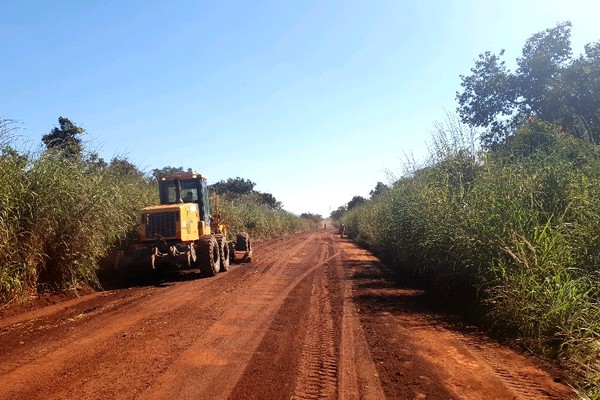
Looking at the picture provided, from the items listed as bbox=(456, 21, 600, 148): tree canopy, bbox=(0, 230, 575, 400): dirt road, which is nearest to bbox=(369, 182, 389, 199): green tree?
bbox=(456, 21, 600, 148): tree canopy

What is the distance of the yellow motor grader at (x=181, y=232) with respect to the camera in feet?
43.6

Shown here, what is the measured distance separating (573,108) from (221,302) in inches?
813

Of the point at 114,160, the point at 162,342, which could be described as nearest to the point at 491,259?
the point at 162,342

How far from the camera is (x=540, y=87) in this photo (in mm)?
27109

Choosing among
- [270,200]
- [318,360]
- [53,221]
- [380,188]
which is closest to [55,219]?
[53,221]

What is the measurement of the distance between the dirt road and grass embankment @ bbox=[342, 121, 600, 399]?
57cm

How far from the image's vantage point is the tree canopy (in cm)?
2339

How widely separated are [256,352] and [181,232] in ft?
27.0

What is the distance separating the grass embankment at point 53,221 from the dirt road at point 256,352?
0.94 meters

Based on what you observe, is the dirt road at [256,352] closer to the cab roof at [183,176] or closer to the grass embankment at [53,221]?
the grass embankment at [53,221]

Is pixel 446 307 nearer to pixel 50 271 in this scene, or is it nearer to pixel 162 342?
pixel 162 342

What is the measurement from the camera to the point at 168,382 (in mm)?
4977

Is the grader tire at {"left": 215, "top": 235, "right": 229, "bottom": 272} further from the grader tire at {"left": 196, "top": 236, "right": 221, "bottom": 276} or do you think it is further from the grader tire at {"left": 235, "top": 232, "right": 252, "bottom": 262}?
the grader tire at {"left": 235, "top": 232, "right": 252, "bottom": 262}

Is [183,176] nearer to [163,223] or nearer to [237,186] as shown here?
[163,223]
